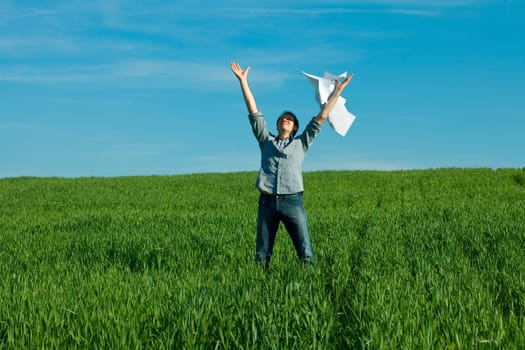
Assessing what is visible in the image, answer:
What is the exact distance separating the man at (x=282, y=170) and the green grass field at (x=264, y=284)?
0.43 metres

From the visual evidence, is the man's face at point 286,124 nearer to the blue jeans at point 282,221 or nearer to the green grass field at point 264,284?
the blue jeans at point 282,221

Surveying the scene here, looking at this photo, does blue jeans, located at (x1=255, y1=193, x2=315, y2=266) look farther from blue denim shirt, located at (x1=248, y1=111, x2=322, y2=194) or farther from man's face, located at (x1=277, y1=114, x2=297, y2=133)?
man's face, located at (x1=277, y1=114, x2=297, y2=133)

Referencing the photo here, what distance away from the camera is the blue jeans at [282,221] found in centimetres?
757

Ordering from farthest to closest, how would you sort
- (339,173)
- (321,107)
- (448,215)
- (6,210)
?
(339,173) < (6,210) < (448,215) < (321,107)

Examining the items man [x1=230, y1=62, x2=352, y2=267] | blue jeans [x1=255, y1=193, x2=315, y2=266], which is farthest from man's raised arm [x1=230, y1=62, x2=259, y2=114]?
blue jeans [x1=255, y1=193, x2=315, y2=266]

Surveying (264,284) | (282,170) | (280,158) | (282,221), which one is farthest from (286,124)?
(264,284)

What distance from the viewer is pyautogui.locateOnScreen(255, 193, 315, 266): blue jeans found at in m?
7.57

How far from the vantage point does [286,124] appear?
7.82 meters

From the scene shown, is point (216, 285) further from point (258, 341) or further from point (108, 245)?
point (108, 245)

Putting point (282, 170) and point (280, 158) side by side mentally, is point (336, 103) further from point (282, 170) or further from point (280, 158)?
point (282, 170)

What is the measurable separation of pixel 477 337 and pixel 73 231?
40.3ft

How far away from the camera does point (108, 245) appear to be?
38.6ft

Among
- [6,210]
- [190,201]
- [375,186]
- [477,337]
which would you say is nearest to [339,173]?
[375,186]

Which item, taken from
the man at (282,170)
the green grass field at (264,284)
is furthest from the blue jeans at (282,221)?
the green grass field at (264,284)
